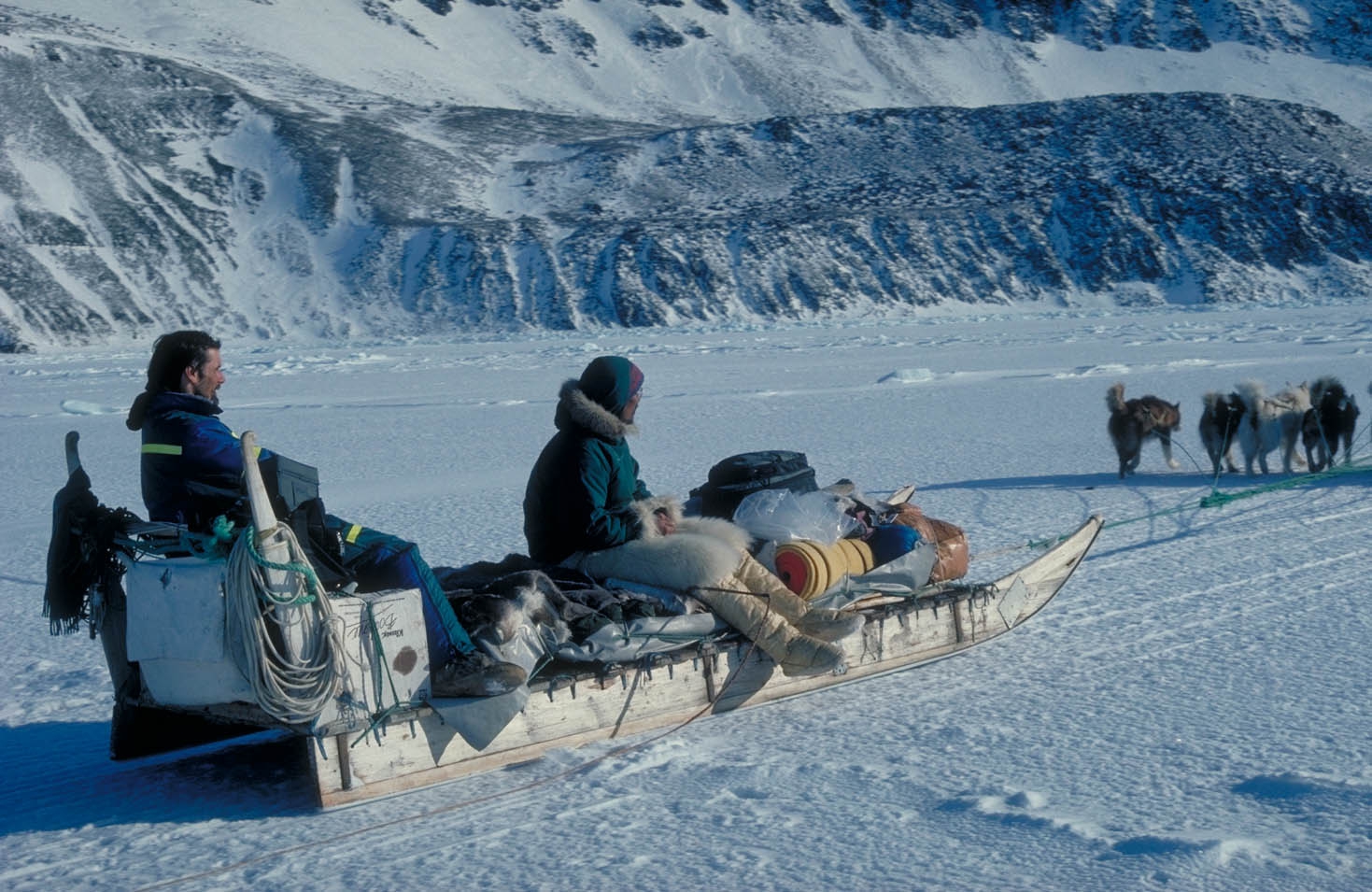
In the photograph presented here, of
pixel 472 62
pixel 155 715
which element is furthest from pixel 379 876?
pixel 472 62

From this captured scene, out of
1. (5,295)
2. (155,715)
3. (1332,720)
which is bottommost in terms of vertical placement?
(1332,720)

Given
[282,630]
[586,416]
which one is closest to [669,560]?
[586,416]

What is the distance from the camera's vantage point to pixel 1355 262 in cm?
5497

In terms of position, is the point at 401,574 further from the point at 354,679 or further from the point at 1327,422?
the point at 1327,422

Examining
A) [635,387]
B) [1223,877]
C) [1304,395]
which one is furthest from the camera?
[1304,395]

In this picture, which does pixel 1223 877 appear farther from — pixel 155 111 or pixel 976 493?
pixel 155 111

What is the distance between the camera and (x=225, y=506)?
15.0ft

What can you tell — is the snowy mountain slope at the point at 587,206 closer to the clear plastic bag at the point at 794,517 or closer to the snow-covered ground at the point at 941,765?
the snow-covered ground at the point at 941,765

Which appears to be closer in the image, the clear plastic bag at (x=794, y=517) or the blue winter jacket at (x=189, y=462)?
the blue winter jacket at (x=189, y=462)

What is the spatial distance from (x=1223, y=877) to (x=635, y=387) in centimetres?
271

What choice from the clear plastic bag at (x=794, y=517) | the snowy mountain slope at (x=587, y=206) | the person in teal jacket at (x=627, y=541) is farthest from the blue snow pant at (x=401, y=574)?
the snowy mountain slope at (x=587, y=206)

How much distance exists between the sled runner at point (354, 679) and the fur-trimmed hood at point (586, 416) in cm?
79

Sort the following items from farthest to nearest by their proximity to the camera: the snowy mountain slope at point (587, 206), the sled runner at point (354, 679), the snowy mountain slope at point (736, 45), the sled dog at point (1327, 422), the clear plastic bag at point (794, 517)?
the snowy mountain slope at point (736, 45) < the snowy mountain slope at point (587, 206) < the sled dog at point (1327, 422) < the clear plastic bag at point (794, 517) < the sled runner at point (354, 679)

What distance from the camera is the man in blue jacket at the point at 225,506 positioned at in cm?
452
